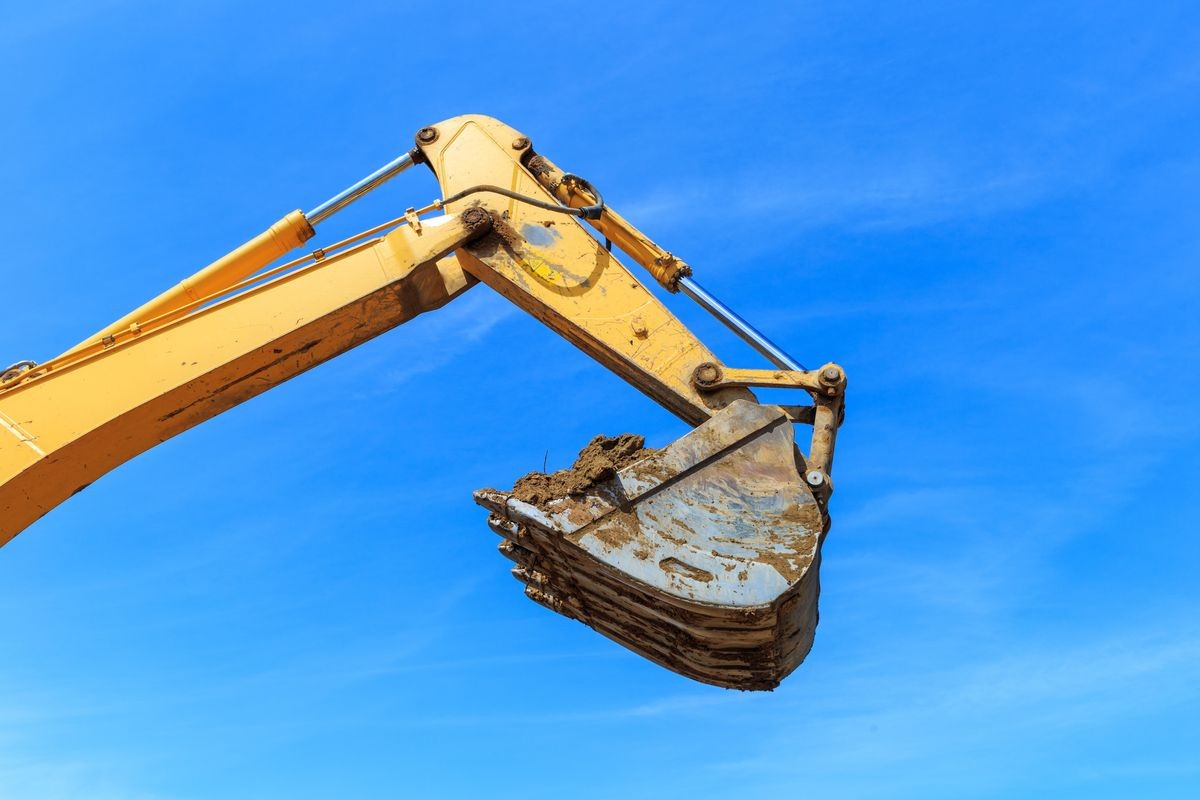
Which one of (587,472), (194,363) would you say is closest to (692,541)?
(587,472)

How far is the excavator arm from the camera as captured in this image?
251 inches

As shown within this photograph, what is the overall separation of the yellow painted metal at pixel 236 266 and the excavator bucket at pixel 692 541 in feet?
8.43

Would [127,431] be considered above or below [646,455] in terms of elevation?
above

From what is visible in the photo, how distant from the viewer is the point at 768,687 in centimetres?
704

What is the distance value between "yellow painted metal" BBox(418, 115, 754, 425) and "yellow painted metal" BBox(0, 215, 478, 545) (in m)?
0.30

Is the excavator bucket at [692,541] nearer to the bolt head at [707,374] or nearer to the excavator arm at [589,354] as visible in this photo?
the excavator arm at [589,354]

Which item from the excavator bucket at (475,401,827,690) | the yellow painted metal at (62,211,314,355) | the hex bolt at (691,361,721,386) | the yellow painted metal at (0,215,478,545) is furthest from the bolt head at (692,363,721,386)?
the yellow painted metal at (62,211,314,355)

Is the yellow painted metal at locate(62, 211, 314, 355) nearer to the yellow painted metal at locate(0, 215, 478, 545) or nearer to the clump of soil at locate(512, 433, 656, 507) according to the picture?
the yellow painted metal at locate(0, 215, 478, 545)

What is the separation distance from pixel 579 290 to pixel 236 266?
90.3 inches


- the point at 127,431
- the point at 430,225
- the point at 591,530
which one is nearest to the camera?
the point at 591,530

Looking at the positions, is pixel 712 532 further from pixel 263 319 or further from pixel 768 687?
pixel 263 319

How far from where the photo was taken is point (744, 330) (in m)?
7.45

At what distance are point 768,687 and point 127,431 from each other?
3.80 m

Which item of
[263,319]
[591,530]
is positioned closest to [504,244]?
[263,319]
